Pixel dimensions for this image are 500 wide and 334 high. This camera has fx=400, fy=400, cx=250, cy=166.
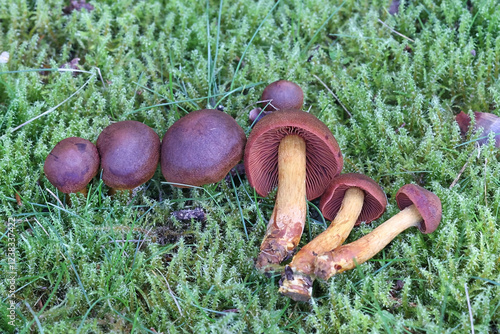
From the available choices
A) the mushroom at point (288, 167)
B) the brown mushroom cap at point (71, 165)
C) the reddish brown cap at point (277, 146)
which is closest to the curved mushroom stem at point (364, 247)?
the mushroom at point (288, 167)

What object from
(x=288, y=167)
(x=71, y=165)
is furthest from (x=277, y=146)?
(x=71, y=165)

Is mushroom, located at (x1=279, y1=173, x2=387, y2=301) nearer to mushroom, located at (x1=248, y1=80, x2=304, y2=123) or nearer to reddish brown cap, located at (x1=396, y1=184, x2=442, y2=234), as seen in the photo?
reddish brown cap, located at (x1=396, y1=184, x2=442, y2=234)

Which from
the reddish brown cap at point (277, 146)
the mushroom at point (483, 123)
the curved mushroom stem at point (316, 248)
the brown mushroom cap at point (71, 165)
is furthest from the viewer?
the mushroom at point (483, 123)

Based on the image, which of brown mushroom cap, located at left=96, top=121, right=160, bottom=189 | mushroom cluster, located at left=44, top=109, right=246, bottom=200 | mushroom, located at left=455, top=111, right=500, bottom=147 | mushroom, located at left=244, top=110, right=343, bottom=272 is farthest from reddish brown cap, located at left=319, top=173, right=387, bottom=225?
brown mushroom cap, located at left=96, top=121, right=160, bottom=189

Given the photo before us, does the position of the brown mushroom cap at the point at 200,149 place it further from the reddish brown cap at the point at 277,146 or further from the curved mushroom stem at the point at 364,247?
the curved mushroom stem at the point at 364,247

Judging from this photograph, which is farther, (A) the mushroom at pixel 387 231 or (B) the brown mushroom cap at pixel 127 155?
(B) the brown mushroom cap at pixel 127 155
